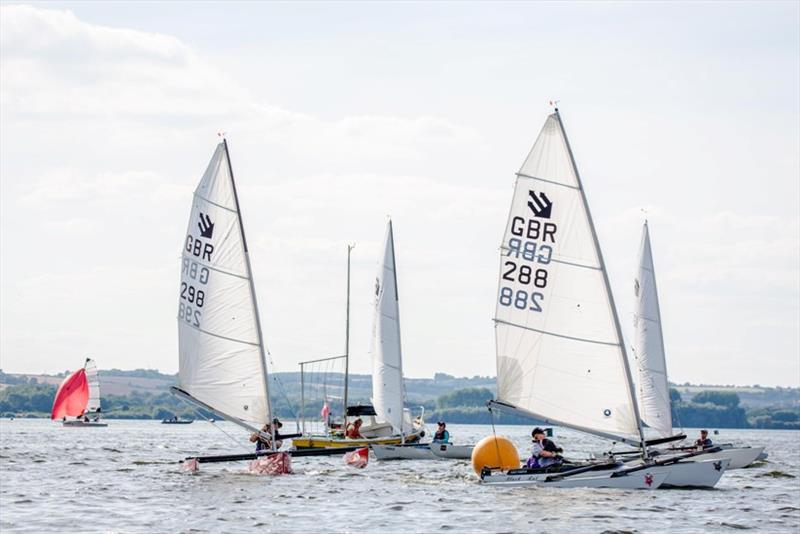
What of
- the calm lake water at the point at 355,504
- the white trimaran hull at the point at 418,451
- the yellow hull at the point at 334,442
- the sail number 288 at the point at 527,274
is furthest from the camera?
the yellow hull at the point at 334,442

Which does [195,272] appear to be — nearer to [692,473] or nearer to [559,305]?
[559,305]

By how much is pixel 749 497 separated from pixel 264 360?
15.9m

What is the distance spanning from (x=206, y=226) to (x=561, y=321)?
1251cm

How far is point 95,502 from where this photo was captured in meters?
37.3

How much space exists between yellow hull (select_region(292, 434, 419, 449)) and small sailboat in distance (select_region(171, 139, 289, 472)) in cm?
1586

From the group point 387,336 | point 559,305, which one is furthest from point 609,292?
point 387,336

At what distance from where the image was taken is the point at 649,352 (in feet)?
199

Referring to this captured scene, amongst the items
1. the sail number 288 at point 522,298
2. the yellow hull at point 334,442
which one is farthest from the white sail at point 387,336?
the sail number 288 at point 522,298

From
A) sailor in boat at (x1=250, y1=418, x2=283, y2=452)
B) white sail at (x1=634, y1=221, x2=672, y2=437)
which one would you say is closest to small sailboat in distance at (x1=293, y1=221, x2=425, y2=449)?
white sail at (x1=634, y1=221, x2=672, y2=437)

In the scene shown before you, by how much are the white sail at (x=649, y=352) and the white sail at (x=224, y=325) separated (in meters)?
21.3

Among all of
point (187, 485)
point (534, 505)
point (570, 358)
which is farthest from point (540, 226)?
point (187, 485)

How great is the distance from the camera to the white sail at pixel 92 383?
13162 centimetres

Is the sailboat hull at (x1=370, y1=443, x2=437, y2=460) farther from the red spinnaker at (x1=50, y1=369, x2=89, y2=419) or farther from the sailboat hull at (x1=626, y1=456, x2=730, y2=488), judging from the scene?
the red spinnaker at (x1=50, y1=369, x2=89, y2=419)

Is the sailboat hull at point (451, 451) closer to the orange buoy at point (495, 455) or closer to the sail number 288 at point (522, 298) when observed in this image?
the orange buoy at point (495, 455)
